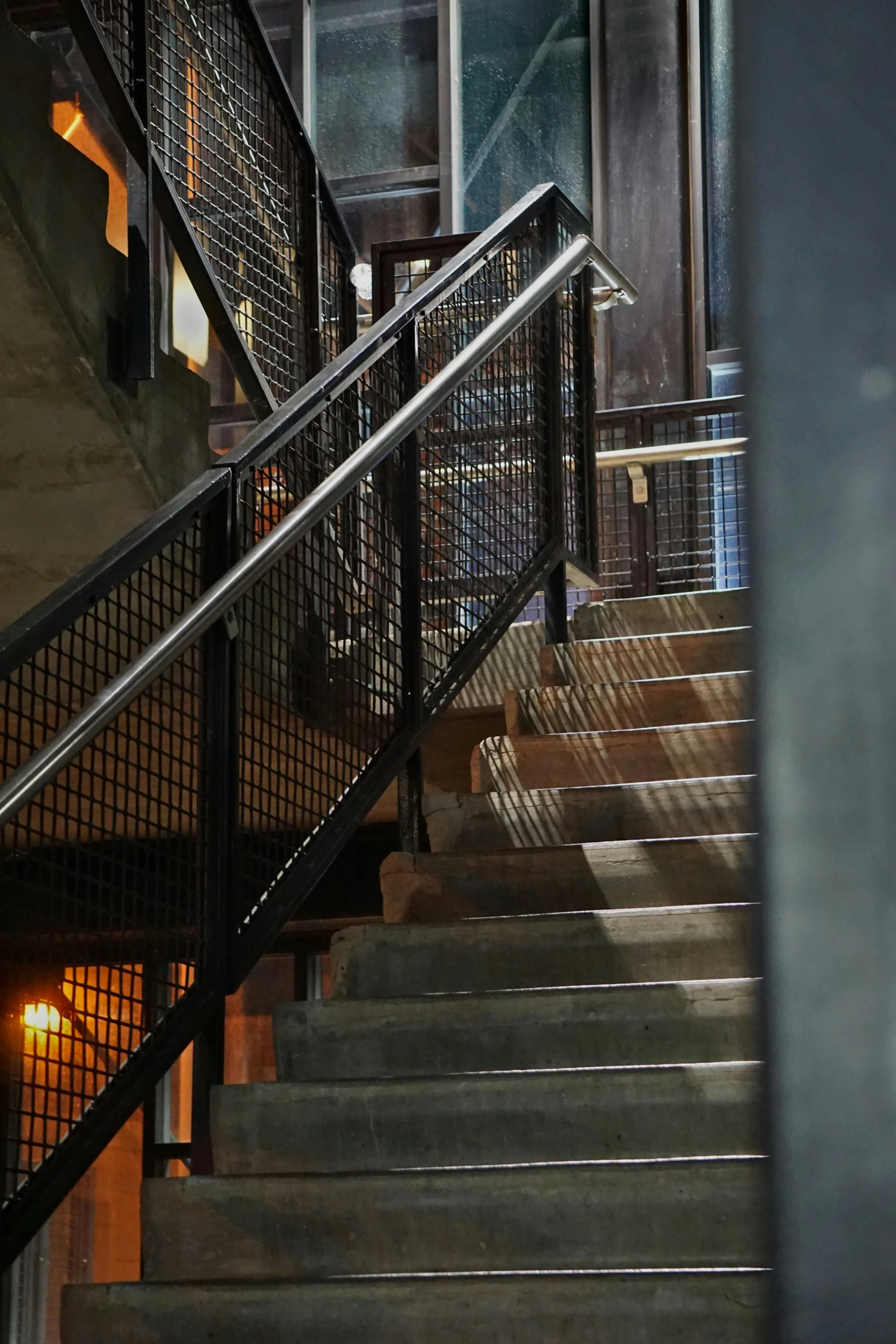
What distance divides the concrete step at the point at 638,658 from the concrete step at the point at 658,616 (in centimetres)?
24

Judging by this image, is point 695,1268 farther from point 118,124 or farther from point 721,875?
point 118,124

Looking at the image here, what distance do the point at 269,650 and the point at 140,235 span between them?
4.07 ft

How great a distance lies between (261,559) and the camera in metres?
3.02

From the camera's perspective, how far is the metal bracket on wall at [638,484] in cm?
642

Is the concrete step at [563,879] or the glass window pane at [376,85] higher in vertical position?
the glass window pane at [376,85]

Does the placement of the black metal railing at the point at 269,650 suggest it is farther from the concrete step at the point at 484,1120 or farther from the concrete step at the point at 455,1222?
the concrete step at the point at 455,1222

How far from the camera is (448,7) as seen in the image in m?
8.66

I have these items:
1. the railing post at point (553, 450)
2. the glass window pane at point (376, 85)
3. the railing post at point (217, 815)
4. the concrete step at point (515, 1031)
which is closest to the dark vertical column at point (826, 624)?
the concrete step at point (515, 1031)

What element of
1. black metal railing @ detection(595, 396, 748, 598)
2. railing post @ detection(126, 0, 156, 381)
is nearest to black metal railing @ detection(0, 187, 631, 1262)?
railing post @ detection(126, 0, 156, 381)

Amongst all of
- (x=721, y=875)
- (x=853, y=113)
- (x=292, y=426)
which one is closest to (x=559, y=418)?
(x=292, y=426)

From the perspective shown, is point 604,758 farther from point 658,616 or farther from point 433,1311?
point 433,1311

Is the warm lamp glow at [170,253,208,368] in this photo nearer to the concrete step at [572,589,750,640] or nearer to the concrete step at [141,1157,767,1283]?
the concrete step at [572,589,750,640]

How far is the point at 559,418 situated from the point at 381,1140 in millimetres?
2379

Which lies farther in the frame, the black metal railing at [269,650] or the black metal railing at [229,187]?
the black metal railing at [229,187]
